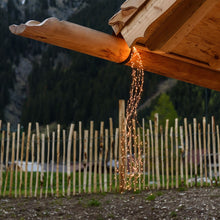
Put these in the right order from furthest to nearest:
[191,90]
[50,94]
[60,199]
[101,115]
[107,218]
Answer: [50,94] < [101,115] < [191,90] < [60,199] < [107,218]

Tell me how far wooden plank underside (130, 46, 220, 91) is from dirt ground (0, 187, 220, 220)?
2.02m

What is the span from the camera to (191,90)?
16.0 metres

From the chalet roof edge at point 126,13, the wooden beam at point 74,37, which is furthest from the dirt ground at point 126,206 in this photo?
the chalet roof edge at point 126,13

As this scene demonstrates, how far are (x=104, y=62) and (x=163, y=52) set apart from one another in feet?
66.9

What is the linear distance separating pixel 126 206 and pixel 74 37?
3010 mm

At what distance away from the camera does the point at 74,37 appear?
1892 mm

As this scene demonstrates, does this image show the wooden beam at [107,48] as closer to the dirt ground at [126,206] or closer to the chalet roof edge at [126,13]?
the chalet roof edge at [126,13]

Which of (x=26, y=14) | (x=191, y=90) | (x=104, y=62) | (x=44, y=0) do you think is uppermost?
(x=44, y=0)

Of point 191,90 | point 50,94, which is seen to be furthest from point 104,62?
point 191,90

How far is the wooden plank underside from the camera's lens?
218 cm

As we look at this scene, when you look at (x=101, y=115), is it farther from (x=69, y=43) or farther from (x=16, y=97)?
(x=69, y=43)

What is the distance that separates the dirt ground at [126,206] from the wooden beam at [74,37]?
8.15 feet

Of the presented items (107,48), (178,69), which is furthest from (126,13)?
(178,69)

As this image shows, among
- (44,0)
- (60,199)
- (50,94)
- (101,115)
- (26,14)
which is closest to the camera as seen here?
(60,199)
